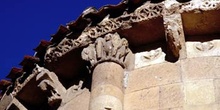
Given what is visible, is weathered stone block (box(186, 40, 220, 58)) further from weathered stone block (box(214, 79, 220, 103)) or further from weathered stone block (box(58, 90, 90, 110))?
weathered stone block (box(58, 90, 90, 110))

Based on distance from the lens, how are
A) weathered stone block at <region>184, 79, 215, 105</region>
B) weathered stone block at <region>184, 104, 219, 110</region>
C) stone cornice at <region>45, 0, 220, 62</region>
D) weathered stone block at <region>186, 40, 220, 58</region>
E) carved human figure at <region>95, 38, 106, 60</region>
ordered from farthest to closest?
carved human figure at <region>95, 38, 106, 60</region> < stone cornice at <region>45, 0, 220, 62</region> < weathered stone block at <region>186, 40, 220, 58</region> < weathered stone block at <region>184, 79, 215, 105</region> < weathered stone block at <region>184, 104, 219, 110</region>

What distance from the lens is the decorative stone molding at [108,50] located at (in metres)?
6.56

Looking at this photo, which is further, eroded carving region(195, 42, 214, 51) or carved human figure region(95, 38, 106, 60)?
carved human figure region(95, 38, 106, 60)

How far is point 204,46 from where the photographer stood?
21.4ft

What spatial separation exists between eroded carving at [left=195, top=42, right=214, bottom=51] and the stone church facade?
14 millimetres

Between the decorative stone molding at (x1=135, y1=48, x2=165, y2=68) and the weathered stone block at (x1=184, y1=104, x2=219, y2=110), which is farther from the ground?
the decorative stone molding at (x1=135, y1=48, x2=165, y2=68)

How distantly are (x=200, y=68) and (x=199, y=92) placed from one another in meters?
0.42

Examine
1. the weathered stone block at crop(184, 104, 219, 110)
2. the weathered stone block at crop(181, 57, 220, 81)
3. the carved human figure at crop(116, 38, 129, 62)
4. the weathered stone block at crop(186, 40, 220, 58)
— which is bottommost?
the weathered stone block at crop(184, 104, 219, 110)

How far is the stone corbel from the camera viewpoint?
7.11m

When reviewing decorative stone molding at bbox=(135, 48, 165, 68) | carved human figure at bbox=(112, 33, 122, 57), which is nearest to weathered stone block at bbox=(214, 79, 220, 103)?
decorative stone molding at bbox=(135, 48, 165, 68)

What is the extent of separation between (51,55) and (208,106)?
2.73 metres

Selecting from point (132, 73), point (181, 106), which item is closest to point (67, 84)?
point (132, 73)

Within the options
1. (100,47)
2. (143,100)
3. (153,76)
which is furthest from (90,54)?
(143,100)

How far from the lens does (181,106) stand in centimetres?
573
